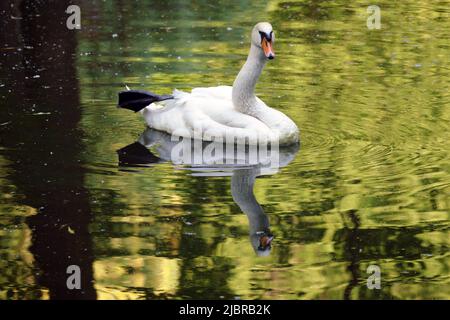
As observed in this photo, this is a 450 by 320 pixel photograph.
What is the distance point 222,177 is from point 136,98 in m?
2.04

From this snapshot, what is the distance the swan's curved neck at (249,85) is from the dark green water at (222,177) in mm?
584

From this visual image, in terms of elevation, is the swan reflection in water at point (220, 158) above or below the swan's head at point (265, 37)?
below

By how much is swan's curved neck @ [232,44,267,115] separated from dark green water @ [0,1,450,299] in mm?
584

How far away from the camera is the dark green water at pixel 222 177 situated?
7586 mm

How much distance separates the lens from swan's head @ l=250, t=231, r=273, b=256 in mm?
7980

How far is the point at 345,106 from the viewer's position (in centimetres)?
1179

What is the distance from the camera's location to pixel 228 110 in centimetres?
1102
